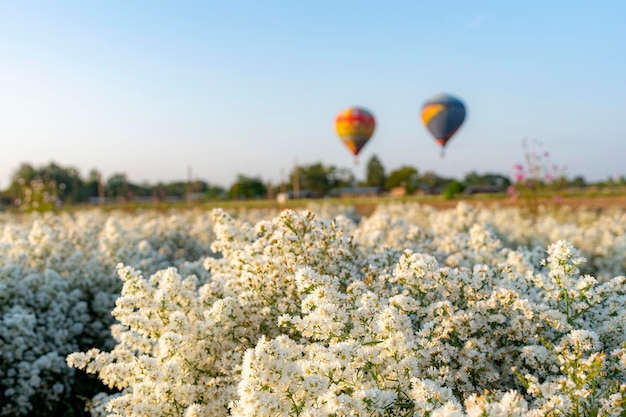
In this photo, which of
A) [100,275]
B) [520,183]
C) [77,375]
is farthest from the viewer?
[520,183]

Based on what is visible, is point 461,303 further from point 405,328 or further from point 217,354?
point 217,354

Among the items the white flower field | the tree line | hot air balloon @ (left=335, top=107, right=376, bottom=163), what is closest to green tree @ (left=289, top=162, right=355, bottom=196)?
the tree line

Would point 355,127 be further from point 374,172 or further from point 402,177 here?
point 374,172

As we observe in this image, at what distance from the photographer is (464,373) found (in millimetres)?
3645

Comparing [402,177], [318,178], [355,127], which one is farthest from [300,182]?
[355,127]

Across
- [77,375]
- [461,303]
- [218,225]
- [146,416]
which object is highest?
[218,225]

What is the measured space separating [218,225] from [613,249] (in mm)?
9936

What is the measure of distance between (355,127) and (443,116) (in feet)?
22.3

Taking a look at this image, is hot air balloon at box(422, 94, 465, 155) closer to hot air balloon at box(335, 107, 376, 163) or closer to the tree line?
hot air balloon at box(335, 107, 376, 163)

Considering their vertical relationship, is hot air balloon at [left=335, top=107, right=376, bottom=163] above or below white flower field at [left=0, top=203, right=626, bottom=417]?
above

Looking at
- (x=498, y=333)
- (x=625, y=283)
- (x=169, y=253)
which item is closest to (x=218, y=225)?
(x=498, y=333)

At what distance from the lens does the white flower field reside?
120 inches

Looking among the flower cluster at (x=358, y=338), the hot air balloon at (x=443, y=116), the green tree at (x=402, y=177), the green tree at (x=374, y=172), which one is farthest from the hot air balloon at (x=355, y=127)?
the green tree at (x=374, y=172)

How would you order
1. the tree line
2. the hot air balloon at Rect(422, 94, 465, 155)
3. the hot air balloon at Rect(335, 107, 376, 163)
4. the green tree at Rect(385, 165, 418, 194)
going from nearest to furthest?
the hot air balloon at Rect(422, 94, 465, 155) → the hot air balloon at Rect(335, 107, 376, 163) → the tree line → the green tree at Rect(385, 165, 418, 194)
